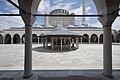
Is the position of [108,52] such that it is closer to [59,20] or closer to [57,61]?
[57,61]

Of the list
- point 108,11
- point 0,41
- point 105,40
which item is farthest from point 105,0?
point 0,41

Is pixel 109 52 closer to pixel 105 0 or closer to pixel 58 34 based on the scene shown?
pixel 105 0

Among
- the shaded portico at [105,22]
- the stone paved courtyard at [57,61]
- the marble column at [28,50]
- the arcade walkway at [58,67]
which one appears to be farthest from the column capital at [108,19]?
the marble column at [28,50]

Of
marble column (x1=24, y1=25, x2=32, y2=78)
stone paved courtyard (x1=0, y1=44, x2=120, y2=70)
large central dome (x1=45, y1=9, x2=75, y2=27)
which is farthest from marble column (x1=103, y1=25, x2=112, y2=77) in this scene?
large central dome (x1=45, y1=9, x2=75, y2=27)

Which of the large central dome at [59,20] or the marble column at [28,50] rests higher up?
the large central dome at [59,20]

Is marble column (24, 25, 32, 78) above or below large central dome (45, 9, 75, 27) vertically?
below

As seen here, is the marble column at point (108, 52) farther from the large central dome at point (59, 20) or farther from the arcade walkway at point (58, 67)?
the large central dome at point (59, 20)

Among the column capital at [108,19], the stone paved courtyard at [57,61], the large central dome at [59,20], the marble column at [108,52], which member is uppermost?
the large central dome at [59,20]

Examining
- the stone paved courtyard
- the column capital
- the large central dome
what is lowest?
the stone paved courtyard

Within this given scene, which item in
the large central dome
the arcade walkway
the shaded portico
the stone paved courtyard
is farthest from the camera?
the large central dome

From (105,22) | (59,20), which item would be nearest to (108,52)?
(105,22)

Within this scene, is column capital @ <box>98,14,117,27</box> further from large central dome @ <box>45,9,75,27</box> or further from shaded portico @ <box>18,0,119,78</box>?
large central dome @ <box>45,9,75,27</box>

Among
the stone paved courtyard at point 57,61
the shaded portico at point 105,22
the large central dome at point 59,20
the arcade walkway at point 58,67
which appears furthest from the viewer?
the large central dome at point 59,20

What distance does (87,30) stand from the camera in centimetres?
5109
